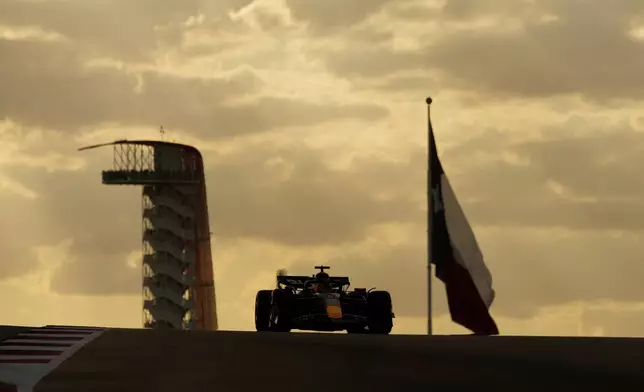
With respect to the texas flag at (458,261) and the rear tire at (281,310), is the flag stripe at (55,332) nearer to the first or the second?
the rear tire at (281,310)

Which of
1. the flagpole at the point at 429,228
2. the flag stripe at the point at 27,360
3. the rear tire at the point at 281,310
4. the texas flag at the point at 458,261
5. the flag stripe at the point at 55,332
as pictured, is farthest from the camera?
the flagpole at the point at 429,228

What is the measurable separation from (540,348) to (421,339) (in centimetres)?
392

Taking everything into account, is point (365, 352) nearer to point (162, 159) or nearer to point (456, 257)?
point (456, 257)

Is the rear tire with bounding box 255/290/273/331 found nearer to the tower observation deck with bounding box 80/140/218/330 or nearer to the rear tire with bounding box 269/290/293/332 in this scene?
the rear tire with bounding box 269/290/293/332

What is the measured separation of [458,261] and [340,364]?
1837 cm

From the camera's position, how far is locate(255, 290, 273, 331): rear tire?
3516cm

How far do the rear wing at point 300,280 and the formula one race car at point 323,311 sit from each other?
1179mm

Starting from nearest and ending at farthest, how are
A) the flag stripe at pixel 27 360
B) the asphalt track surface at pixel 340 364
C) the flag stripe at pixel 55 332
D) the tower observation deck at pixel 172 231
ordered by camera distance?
the asphalt track surface at pixel 340 364
the flag stripe at pixel 27 360
the flag stripe at pixel 55 332
the tower observation deck at pixel 172 231

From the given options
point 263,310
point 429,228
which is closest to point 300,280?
point 263,310

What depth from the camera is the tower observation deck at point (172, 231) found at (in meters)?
125

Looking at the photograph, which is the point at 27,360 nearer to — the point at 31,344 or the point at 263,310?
the point at 31,344

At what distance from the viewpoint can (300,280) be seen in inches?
1467

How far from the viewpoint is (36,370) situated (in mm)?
17781

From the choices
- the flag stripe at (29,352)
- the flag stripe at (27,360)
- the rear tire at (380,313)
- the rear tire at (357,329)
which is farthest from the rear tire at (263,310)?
the flag stripe at (27,360)
